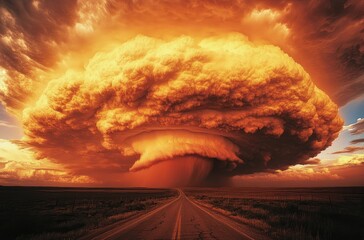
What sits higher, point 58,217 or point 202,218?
point 58,217

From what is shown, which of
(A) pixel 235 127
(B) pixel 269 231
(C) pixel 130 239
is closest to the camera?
(C) pixel 130 239

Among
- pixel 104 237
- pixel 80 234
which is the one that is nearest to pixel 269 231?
pixel 104 237

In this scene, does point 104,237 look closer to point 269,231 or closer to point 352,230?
point 269,231

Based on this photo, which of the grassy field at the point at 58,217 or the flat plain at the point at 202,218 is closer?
the flat plain at the point at 202,218

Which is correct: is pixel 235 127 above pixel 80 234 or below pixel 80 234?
above

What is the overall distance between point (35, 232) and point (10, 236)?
4.76 feet

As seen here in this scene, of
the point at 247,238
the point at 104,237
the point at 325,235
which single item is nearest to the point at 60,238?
the point at 104,237

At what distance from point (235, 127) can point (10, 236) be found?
65.5m

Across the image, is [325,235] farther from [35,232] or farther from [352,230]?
[35,232]

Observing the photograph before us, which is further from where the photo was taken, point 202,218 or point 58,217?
point 58,217

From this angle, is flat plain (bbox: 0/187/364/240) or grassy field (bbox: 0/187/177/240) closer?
flat plain (bbox: 0/187/364/240)

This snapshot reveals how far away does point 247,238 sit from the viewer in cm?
1123

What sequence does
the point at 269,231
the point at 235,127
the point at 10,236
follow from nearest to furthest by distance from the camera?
the point at 10,236 → the point at 269,231 → the point at 235,127

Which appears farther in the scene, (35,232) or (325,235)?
(35,232)
